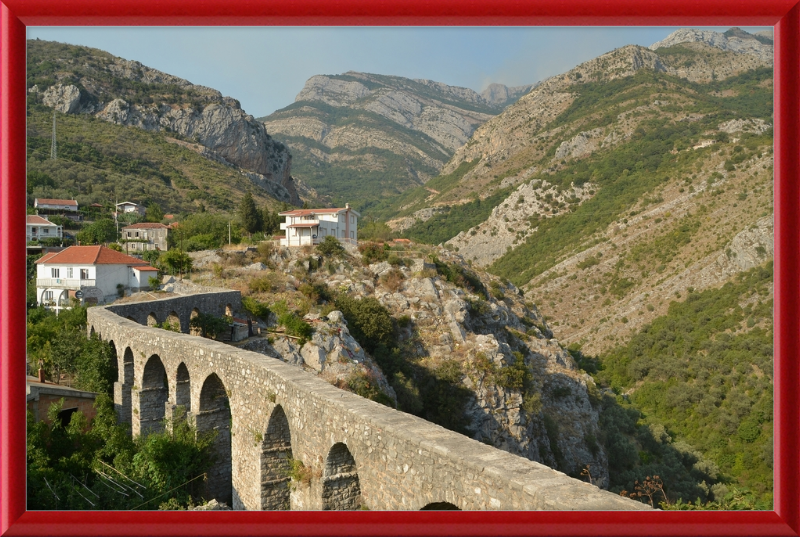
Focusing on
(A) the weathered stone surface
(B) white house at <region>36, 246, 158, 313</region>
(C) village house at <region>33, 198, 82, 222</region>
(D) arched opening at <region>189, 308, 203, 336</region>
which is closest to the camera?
(D) arched opening at <region>189, 308, 203, 336</region>

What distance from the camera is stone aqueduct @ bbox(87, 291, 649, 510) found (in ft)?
15.5

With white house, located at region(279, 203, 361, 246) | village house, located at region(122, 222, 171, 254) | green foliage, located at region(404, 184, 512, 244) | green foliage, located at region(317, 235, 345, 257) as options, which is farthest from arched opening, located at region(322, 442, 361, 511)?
green foliage, located at region(404, 184, 512, 244)

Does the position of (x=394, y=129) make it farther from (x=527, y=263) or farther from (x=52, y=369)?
(x=52, y=369)

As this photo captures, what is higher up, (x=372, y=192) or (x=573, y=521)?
(x=372, y=192)

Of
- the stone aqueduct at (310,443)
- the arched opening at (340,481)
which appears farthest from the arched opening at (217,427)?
the arched opening at (340,481)

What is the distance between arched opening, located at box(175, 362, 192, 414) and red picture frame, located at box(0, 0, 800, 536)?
1097 cm

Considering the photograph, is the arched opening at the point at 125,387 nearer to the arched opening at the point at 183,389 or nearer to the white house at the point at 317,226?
the arched opening at the point at 183,389

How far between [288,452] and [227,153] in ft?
351

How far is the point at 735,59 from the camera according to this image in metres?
84.6

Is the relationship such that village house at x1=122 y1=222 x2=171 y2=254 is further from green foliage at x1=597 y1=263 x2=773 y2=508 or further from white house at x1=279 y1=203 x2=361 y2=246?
green foliage at x1=597 y1=263 x2=773 y2=508

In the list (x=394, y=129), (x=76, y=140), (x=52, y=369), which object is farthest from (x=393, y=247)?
(x=394, y=129)

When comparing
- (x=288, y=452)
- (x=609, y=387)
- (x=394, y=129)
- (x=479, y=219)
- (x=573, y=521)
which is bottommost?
(x=609, y=387)

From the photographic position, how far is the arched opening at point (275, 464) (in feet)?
31.0

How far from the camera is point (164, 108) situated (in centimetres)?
10244
